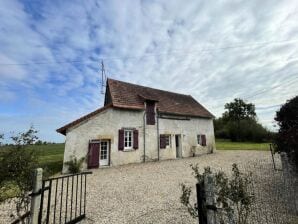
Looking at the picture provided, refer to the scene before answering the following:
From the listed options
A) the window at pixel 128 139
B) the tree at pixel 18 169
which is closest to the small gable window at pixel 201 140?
the window at pixel 128 139

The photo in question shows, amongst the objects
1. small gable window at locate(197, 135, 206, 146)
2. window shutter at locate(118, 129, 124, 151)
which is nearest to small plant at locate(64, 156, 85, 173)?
window shutter at locate(118, 129, 124, 151)

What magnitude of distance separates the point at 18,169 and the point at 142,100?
46.6 feet

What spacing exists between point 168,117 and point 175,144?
277 cm

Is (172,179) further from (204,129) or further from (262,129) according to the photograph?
(262,129)

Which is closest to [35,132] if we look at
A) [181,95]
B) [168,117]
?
[168,117]

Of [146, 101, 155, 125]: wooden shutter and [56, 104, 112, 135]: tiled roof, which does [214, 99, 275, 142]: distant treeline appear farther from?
[56, 104, 112, 135]: tiled roof

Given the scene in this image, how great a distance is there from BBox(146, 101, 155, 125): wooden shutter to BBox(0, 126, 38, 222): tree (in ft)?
44.0

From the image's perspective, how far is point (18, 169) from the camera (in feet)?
13.1

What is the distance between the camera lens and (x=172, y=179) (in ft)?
32.5

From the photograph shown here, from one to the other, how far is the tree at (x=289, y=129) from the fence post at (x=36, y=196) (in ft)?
23.0

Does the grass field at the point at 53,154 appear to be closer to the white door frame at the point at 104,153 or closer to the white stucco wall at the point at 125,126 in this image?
the white stucco wall at the point at 125,126

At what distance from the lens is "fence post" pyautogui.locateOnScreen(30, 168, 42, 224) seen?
3.78m

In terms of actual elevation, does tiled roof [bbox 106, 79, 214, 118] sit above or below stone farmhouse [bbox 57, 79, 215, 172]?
above

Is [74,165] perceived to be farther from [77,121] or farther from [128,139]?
[128,139]
